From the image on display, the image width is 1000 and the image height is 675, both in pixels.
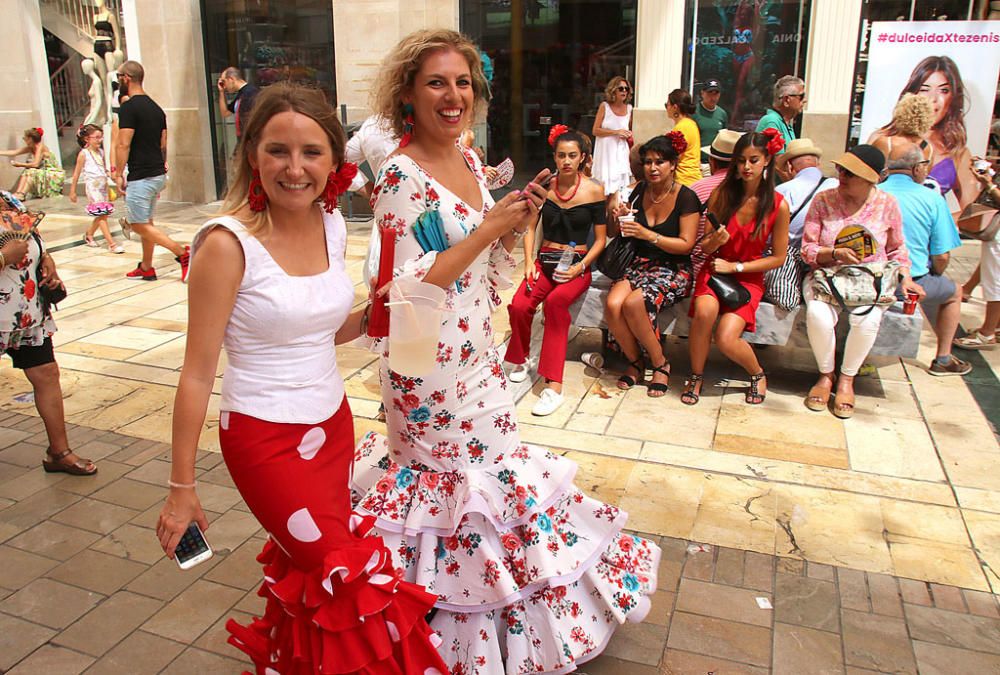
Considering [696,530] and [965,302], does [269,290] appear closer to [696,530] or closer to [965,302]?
[696,530]

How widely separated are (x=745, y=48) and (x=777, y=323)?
6279 millimetres

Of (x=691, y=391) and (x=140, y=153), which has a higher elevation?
(x=140, y=153)

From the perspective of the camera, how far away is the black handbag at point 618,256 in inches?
223

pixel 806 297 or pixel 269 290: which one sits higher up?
pixel 269 290

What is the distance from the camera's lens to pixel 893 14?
994 cm

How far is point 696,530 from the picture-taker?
3.86 metres

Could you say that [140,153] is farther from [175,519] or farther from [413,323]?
[175,519]

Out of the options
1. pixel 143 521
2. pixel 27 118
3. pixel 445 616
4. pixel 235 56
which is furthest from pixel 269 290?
pixel 27 118

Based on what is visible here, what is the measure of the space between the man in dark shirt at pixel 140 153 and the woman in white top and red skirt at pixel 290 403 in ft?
21.3

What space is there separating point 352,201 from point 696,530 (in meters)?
9.28

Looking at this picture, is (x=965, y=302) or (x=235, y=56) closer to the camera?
(x=965, y=302)

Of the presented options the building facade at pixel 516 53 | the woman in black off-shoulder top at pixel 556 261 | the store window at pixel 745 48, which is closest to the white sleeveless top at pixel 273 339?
the woman in black off-shoulder top at pixel 556 261

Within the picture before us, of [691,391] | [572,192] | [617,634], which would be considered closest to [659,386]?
[691,391]

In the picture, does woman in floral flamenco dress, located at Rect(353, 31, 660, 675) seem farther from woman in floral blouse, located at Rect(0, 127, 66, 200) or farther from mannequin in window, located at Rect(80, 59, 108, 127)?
mannequin in window, located at Rect(80, 59, 108, 127)
